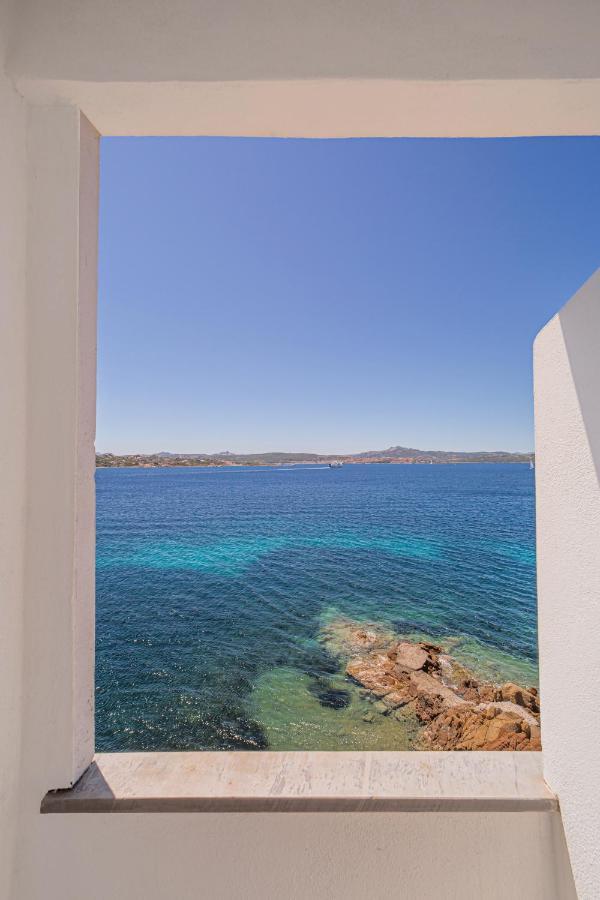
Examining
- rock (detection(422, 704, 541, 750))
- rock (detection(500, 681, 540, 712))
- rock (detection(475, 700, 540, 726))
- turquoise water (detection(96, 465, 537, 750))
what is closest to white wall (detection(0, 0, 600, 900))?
rock (detection(422, 704, 541, 750))

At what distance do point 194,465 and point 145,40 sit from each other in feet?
289

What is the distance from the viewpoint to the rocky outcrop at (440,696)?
5.40 metres

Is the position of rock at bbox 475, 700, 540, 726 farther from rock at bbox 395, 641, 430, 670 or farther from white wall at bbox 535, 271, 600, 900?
white wall at bbox 535, 271, 600, 900

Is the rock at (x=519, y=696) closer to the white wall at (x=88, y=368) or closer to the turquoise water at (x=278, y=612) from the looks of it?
the turquoise water at (x=278, y=612)

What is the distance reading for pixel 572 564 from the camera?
2.93 ft

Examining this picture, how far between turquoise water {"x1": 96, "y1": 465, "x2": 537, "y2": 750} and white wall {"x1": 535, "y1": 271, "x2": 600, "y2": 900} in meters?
6.15

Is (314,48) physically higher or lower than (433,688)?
higher

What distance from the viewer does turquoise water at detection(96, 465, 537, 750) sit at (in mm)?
6934

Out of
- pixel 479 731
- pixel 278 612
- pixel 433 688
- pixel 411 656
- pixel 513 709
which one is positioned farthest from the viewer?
pixel 278 612

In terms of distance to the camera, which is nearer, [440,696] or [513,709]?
[513,709]

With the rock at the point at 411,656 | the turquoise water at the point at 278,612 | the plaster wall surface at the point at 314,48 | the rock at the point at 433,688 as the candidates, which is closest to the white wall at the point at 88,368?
the plaster wall surface at the point at 314,48

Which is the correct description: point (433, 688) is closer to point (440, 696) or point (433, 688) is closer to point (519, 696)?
point (440, 696)

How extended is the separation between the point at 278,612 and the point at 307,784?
11393 mm

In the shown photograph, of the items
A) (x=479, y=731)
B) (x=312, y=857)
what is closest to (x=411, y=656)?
(x=479, y=731)
